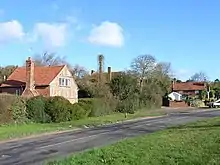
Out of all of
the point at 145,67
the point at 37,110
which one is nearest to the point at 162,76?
the point at 145,67

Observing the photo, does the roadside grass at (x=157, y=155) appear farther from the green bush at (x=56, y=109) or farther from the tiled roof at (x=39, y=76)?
the tiled roof at (x=39, y=76)

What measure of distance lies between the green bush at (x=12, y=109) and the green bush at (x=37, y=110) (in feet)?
2.41

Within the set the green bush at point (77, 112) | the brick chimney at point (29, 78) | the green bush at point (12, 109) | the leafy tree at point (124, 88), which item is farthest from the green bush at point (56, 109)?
the leafy tree at point (124, 88)

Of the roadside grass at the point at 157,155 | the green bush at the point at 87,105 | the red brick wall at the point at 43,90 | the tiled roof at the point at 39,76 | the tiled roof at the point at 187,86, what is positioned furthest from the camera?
the tiled roof at the point at 187,86

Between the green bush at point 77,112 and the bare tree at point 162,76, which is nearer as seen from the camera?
the green bush at point 77,112

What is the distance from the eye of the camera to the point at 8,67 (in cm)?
8631

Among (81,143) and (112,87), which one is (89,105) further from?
(81,143)

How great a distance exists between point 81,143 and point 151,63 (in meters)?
64.5


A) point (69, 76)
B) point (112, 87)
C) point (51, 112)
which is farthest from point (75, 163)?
point (69, 76)

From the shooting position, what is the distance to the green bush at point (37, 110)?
116ft

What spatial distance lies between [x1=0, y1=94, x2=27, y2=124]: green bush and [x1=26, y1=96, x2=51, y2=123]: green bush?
2.41ft

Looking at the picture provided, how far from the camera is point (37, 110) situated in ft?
118

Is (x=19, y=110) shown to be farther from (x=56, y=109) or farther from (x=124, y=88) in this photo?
(x=124, y=88)

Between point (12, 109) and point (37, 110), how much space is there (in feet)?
10.9
